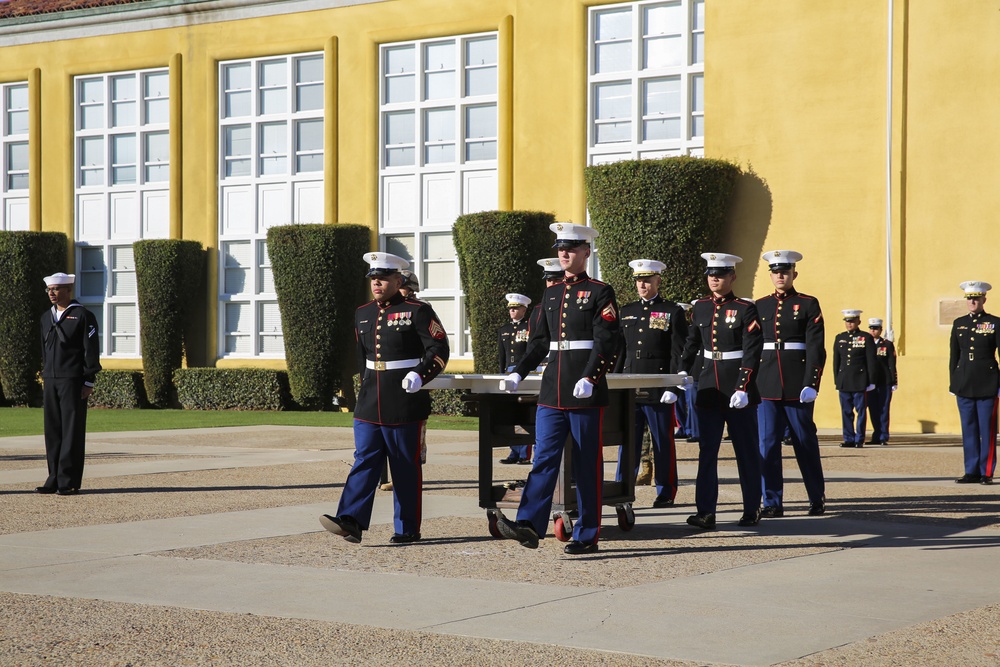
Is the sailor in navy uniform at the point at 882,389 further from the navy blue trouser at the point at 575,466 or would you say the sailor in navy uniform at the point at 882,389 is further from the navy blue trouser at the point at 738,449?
the navy blue trouser at the point at 575,466

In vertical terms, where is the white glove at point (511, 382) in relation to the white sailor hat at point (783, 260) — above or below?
below

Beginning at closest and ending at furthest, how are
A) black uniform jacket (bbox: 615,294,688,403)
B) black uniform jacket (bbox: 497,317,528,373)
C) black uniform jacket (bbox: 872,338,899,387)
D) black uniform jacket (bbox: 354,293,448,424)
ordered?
black uniform jacket (bbox: 354,293,448,424) < black uniform jacket (bbox: 615,294,688,403) < black uniform jacket (bbox: 497,317,528,373) < black uniform jacket (bbox: 872,338,899,387)

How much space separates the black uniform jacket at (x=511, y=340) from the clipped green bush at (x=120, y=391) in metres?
17.6

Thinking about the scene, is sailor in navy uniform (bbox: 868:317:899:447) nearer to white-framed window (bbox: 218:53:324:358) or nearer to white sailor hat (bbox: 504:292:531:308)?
white sailor hat (bbox: 504:292:531:308)

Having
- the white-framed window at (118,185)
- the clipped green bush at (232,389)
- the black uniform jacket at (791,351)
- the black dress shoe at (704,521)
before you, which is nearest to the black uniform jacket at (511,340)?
the black uniform jacket at (791,351)

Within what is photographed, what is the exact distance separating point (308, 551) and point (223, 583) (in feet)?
4.15

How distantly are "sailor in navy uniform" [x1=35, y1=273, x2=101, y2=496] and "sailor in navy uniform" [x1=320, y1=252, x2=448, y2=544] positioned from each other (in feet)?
13.7

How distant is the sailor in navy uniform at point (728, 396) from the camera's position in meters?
9.68

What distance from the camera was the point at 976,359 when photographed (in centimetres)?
1387

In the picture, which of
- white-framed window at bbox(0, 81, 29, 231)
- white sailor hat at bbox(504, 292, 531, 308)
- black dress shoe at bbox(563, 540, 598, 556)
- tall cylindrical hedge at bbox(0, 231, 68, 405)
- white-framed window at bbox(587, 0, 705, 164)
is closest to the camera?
black dress shoe at bbox(563, 540, 598, 556)

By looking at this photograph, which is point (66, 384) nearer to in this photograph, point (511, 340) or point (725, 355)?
point (511, 340)

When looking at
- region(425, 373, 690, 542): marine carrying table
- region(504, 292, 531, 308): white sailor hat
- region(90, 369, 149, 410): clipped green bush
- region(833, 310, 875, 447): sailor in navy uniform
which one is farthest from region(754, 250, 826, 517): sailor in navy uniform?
region(90, 369, 149, 410): clipped green bush

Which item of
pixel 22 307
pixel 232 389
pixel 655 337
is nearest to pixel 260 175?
pixel 232 389

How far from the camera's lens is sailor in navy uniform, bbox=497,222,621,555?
8422 millimetres
